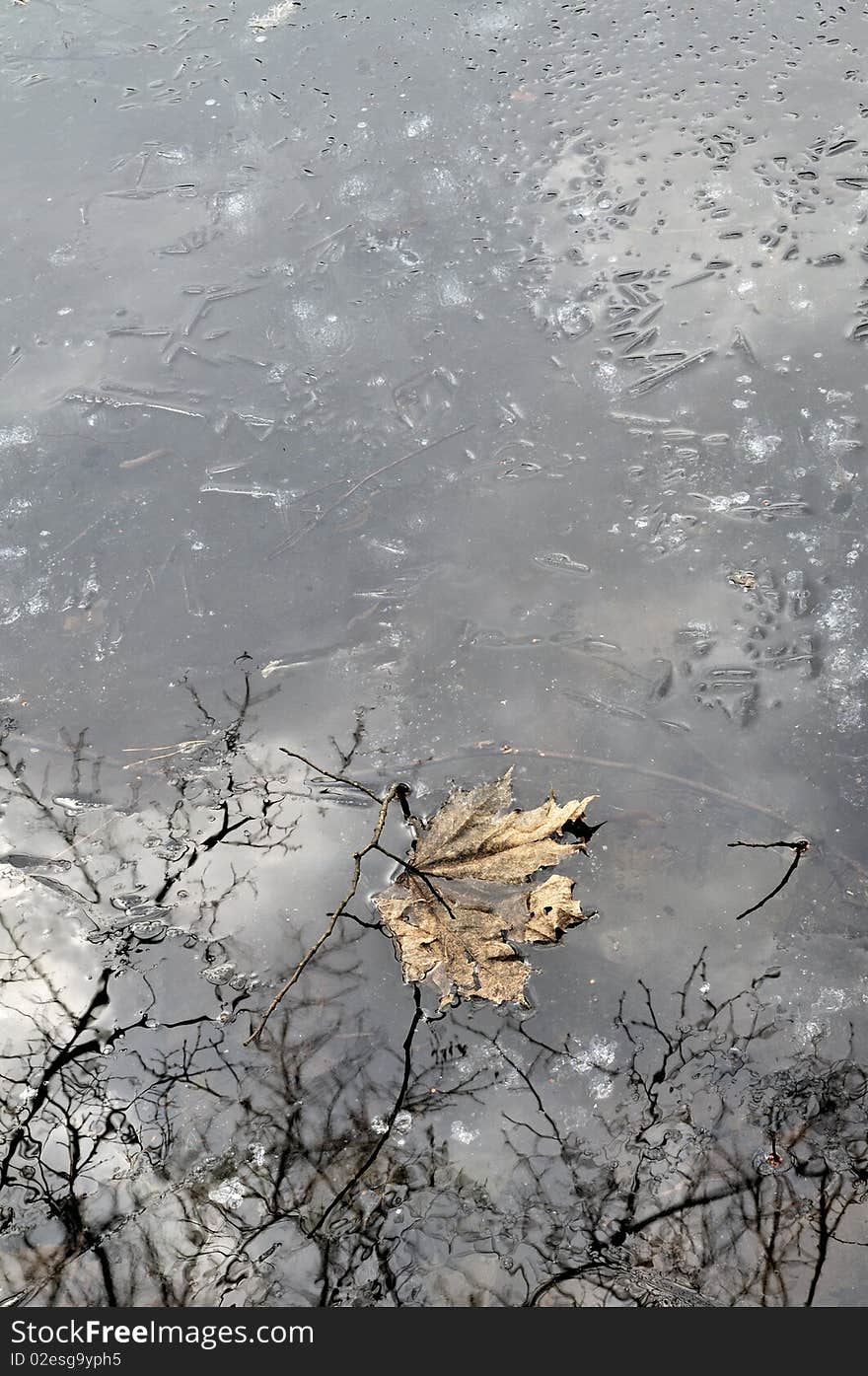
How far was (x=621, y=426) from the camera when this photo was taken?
11.1 ft

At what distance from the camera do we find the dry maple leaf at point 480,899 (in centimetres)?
249

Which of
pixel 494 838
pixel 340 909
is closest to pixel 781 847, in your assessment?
pixel 494 838

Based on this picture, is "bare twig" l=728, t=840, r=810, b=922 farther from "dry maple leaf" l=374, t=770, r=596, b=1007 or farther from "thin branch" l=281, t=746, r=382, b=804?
"thin branch" l=281, t=746, r=382, b=804

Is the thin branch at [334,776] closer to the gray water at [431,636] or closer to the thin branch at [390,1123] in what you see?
the gray water at [431,636]

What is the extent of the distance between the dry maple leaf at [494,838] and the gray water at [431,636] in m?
0.06

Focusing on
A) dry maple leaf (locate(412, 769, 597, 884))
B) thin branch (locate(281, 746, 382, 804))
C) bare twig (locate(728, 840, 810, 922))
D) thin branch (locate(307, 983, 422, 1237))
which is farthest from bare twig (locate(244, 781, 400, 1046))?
bare twig (locate(728, 840, 810, 922))

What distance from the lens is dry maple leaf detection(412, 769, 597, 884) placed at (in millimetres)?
2615

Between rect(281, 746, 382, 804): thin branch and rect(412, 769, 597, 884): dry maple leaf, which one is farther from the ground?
rect(281, 746, 382, 804): thin branch

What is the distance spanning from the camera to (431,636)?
120 inches

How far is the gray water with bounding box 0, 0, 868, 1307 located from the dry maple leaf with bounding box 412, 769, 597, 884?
0.06 metres

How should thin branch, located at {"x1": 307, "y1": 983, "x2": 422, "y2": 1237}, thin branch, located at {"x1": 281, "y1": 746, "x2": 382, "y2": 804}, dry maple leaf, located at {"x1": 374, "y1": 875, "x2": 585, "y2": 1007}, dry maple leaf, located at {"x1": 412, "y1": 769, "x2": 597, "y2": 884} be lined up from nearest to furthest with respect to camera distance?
thin branch, located at {"x1": 307, "y1": 983, "x2": 422, "y2": 1237}
dry maple leaf, located at {"x1": 374, "y1": 875, "x2": 585, "y2": 1007}
dry maple leaf, located at {"x1": 412, "y1": 769, "x2": 597, "y2": 884}
thin branch, located at {"x1": 281, "y1": 746, "x2": 382, "y2": 804}

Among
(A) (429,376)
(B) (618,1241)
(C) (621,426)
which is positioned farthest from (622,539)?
(B) (618,1241)
